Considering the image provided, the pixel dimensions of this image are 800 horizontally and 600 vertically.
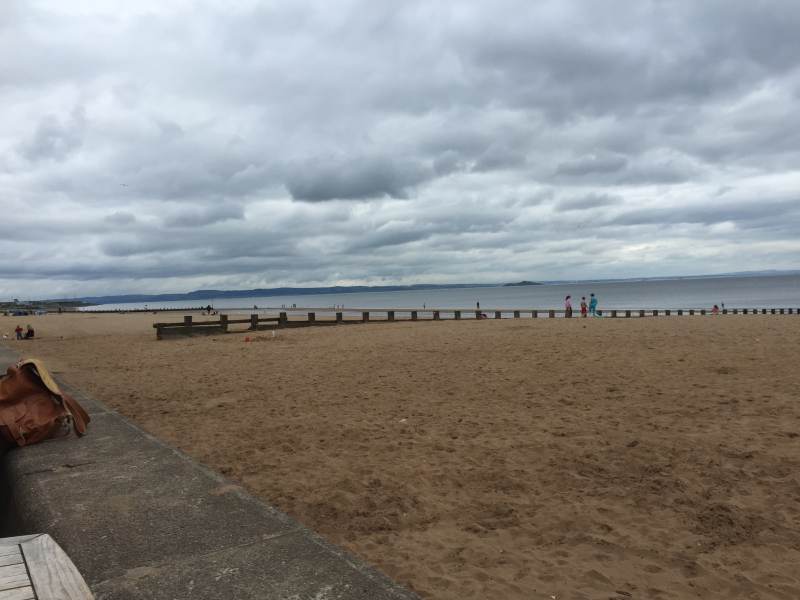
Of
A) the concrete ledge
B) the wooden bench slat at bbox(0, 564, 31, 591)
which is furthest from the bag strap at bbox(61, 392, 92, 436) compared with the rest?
the wooden bench slat at bbox(0, 564, 31, 591)

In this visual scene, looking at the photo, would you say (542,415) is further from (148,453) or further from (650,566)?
(148,453)

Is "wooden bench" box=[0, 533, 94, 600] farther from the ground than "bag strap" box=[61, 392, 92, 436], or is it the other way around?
"wooden bench" box=[0, 533, 94, 600]

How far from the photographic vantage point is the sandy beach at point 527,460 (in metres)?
3.76

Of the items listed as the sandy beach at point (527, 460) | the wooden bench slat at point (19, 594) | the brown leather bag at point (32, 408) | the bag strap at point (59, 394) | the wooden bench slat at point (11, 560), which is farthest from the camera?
the bag strap at point (59, 394)

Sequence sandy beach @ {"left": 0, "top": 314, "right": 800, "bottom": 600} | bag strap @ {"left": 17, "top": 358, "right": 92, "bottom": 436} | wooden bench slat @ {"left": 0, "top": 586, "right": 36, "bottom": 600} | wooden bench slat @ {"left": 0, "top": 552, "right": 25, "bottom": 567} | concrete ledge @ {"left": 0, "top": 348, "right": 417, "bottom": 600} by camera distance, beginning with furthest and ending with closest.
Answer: bag strap @ {"left": 17, "top": 358, "right": 92, "bottom": 436} → sandy beach @ {"left": 0, "top": 314, "right": 800, "bottom": 600} → concrete ledge @ {"left": 0, "top": 348, "right": 417, "bottom": 600} → wooden bench slat @ {"left": 0, "top": 552, "right": 25, "bottom": 567} → wooden bench slat @ {"left": 0, "top": 586, "right": 36, "bottom": 600}

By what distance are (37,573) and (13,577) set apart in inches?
2.5

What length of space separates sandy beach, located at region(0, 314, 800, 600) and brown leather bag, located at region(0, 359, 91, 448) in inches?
60.8

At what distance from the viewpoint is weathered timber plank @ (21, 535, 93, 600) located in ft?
5.53

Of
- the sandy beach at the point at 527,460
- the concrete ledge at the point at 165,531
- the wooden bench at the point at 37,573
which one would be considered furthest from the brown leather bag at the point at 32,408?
the wooden bench at the point at 37,573

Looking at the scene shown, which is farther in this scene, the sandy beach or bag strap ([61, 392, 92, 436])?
bag strap ([61, 392, 92, 436])

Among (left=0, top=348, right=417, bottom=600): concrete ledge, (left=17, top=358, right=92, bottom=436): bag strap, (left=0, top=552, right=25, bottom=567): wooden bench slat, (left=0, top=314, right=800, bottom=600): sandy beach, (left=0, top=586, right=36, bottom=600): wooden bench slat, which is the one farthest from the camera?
(left=17, top=358, right=92, bottom=436): bag strap

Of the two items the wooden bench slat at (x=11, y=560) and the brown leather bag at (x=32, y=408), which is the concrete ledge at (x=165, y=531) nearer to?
the brown leather bag at (x=32, y=408)

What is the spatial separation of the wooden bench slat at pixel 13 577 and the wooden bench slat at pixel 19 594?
0.09ft

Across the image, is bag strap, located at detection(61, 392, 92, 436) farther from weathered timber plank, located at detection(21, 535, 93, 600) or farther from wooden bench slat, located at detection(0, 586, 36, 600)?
wooden bench slat, located at detection(0, 586, 36, 600)
